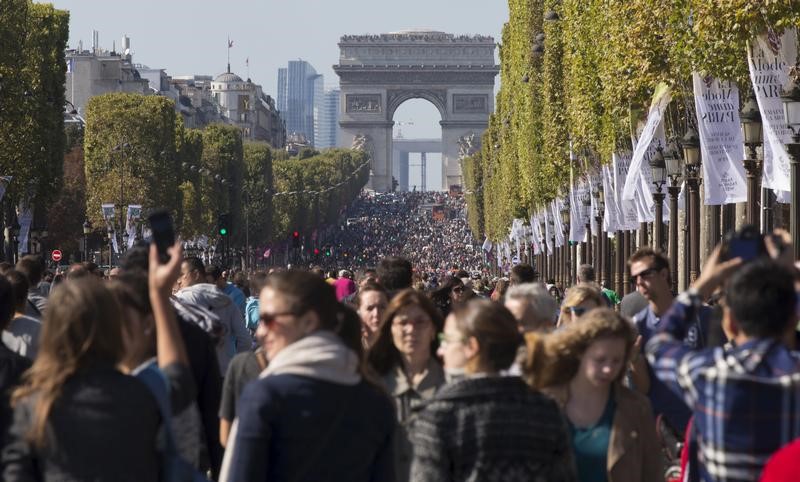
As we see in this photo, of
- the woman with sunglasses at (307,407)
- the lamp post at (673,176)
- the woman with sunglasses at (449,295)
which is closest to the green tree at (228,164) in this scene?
the lamp post at (673,176)

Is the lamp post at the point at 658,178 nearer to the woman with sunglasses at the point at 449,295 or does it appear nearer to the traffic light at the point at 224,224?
the woman with sunglasses at the point at 449,295

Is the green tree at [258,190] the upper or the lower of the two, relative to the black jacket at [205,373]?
upper

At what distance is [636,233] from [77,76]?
297 feet

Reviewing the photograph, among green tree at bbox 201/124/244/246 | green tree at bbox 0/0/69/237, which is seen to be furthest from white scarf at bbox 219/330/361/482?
green tree at bbox 201/124/244/246

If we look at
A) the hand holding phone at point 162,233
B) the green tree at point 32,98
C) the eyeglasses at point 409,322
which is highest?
the green tree at point 32,98

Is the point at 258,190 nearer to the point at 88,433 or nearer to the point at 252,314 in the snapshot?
the point at 252,314

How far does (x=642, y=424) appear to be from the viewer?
7.98m

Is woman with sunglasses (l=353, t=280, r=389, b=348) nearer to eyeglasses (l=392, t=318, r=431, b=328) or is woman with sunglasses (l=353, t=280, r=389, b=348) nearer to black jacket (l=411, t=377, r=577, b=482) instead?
eyeglasses (l=392, t=318, r=431, b=328)

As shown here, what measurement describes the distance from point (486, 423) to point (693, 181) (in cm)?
2085

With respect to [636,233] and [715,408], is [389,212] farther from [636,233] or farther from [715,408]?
[715,408]

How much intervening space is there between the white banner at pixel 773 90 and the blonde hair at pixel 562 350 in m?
11.2

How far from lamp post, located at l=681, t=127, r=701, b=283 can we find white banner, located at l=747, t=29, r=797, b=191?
522cm

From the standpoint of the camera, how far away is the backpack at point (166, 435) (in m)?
6.70

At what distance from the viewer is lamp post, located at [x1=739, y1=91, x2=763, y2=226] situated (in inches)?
796
